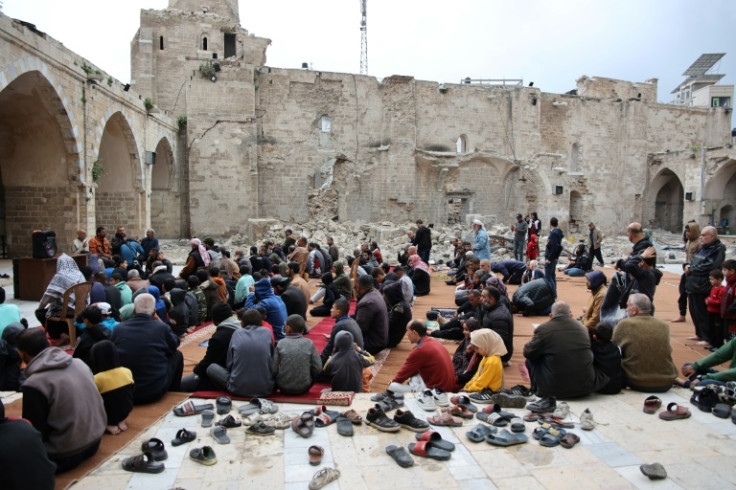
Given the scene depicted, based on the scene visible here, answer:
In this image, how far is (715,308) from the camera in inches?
244

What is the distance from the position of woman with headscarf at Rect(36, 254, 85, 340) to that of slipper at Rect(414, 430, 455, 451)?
517 cm

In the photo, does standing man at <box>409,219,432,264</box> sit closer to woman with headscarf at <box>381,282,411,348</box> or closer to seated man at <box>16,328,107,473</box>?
woman with headscarf at <box>381,282,411,348</box>

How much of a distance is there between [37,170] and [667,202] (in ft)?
102

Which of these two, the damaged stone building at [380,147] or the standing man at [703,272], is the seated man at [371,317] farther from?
the damaged stone building at [380,147]

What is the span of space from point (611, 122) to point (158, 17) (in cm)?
2404

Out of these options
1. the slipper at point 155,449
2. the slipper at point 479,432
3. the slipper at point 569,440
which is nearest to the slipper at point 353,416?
the slipper at point 479,432

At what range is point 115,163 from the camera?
1636cm

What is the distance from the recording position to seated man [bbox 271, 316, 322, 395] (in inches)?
192

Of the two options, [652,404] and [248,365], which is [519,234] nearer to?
[652,404]

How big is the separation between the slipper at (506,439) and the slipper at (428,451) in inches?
16.5

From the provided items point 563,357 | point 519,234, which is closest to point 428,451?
point 563,357

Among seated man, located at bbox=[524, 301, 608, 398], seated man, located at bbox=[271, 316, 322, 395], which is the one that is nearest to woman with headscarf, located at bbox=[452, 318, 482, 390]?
seated man, located at bbox=[524, 301, 608, 398]

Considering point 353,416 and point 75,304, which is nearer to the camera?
point 353,416

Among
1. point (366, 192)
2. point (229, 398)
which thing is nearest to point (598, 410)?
point (229, 398)
